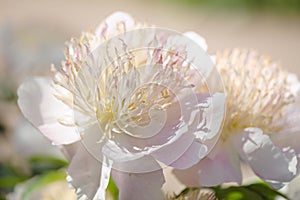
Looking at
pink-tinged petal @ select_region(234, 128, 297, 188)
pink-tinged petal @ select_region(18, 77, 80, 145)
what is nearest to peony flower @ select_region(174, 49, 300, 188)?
pink-tinged petal @ select_region(234, 128, 297, 188)

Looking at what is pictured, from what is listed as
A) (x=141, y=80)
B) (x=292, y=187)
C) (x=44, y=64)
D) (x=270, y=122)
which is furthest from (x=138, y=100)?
(x=44, y=64)

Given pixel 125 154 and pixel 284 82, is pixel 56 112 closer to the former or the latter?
pixel 125 154

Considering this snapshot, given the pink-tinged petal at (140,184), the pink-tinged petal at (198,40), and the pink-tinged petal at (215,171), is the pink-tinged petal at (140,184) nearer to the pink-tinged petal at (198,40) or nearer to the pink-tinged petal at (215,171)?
the pink-tinged petal at (215,171)

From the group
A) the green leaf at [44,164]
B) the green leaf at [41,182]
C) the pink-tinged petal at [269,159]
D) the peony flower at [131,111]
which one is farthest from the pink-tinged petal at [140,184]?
the green leaf at [44,164]

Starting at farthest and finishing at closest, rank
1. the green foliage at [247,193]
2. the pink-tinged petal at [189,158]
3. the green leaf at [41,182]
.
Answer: the green leaf at [41,182] < the green foliage at [247,193] < the pink-tinged petal at [189,158]

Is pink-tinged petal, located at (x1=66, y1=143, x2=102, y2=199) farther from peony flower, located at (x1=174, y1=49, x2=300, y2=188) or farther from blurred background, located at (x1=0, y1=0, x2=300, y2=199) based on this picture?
blurred background, located at (x1=0, y1=0, x2=300, y2=199)

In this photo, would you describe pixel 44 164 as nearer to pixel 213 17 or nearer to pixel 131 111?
pixel 131 111

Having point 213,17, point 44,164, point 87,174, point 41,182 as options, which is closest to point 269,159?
point 87,174

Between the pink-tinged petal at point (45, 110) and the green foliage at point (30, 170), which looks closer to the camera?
the pink-tinged petal at point (45, 110)
